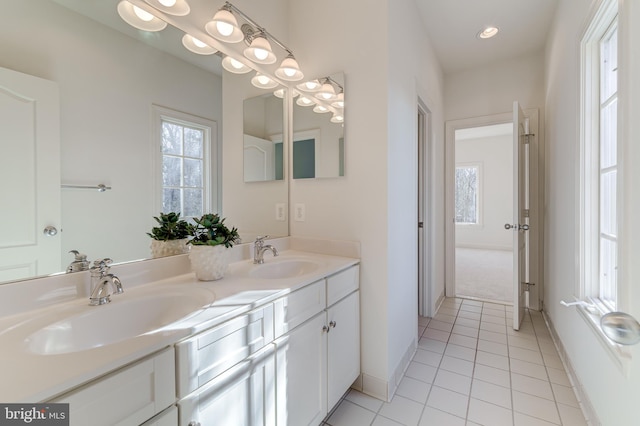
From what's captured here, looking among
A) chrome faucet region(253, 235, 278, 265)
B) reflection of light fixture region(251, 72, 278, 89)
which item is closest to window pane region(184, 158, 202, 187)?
chrome faucet region(253, 235, 278, 265)

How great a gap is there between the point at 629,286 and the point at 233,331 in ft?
4.63

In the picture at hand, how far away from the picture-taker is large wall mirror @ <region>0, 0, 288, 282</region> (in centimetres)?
97

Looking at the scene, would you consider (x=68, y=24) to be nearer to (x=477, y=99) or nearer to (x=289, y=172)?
(x=289, y=172)

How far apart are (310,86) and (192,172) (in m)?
1.03

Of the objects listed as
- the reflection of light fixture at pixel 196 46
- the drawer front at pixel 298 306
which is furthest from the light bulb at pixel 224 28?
the drawer front at pixel 298 306

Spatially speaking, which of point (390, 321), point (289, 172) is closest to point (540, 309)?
point (390, 321)

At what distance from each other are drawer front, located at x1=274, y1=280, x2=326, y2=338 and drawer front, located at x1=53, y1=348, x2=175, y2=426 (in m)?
0.46

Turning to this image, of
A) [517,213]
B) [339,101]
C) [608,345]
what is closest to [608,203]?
[608,345]

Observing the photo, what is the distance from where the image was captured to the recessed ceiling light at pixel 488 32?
2619 mm

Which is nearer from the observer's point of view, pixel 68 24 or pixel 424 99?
pixel 68 24

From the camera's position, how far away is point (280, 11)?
2010 millimetres

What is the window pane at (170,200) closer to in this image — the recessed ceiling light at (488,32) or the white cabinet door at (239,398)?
the white cabinet door at (239,398)

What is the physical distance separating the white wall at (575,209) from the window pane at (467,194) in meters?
4.62

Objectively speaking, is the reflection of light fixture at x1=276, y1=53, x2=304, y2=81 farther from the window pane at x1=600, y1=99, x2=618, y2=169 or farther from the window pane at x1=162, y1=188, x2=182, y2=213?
the window pane at x1=600, y1=99, x2=618, y2=169
